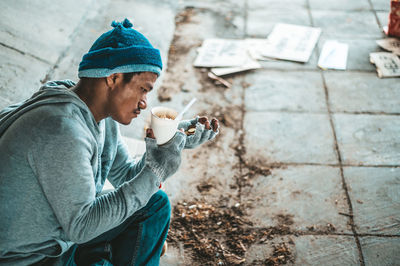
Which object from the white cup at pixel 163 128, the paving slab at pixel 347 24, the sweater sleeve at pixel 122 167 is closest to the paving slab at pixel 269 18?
the paving slab at pixel 347 24

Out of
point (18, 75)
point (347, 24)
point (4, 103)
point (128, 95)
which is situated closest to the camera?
point (128, 95)

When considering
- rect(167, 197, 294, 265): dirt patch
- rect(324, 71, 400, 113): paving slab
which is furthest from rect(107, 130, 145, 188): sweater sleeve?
rect(324, 71, 400, 113): paving slab

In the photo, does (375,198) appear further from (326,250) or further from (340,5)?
(340,5)

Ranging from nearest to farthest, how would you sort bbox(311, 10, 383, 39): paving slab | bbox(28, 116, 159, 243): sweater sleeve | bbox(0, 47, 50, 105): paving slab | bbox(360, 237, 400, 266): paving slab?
bbox(28, 116, 159, 243): sweater sleeve, bbox(360, 237, 400, 266): paving slab, bbox(0, 47, 50, 105): paving slab, bbox(311, 10, 383, 39): paving slab

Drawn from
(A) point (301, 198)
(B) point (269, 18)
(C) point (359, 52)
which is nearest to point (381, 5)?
(C) point (359, 52)

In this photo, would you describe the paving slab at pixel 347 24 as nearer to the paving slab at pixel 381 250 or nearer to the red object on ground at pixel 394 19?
the red object on ground at pixel 394 19

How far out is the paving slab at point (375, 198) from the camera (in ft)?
8.82

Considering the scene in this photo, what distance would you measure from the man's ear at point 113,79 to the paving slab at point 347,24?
12.1 ft

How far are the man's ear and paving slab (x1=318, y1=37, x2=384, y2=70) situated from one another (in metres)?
3.19

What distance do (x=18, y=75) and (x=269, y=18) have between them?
10.2 ft

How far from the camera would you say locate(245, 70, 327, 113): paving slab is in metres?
3.81

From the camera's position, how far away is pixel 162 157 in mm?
1765

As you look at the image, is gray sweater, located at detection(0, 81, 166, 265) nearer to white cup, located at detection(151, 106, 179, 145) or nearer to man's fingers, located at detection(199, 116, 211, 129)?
white cup, located at detection(151, 106, 179, 145)

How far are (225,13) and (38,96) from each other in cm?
408
